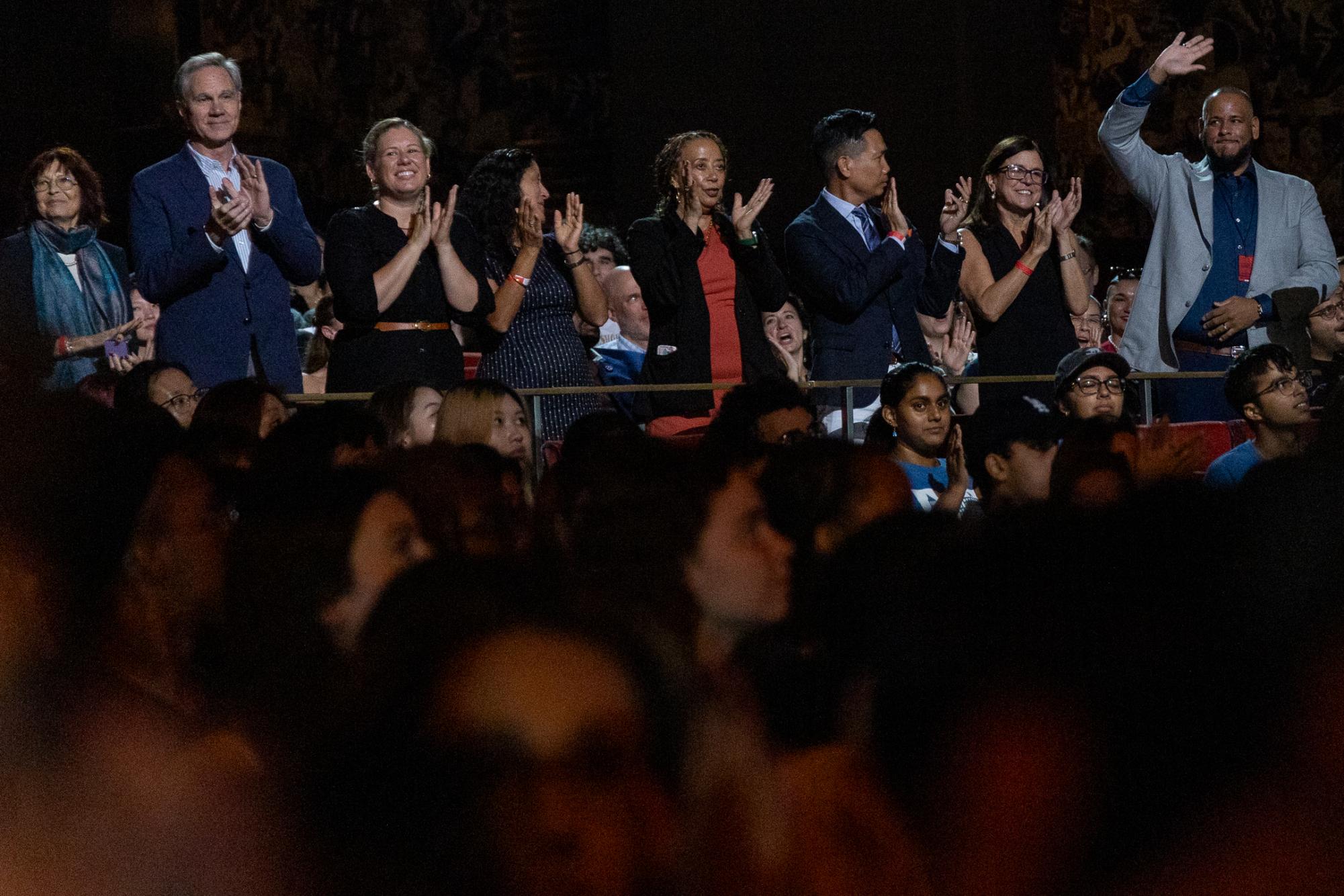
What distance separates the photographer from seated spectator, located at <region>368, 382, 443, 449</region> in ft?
14.4

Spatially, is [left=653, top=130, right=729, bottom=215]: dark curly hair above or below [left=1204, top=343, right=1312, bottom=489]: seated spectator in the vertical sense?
above

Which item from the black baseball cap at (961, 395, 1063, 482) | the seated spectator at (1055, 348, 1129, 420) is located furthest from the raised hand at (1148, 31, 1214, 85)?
the black baseball cap at (961, 395, 1063, 482)

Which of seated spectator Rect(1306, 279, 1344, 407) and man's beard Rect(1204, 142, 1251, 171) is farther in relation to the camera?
seated spectator Rect(1306, 279, 1344, 407)

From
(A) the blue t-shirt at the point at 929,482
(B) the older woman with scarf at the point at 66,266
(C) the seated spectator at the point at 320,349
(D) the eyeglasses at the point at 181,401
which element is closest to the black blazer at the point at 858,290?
(A) the blue t-shirt at the point at 929,482

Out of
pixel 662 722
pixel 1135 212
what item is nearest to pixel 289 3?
pixel 1135 212

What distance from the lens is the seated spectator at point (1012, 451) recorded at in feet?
15.4

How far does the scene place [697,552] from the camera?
263cm

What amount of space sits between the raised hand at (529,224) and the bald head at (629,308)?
1085mm

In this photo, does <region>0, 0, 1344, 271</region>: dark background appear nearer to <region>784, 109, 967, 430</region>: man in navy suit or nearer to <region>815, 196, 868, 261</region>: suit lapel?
<region>784, 109, 967, 430</region>: man in navy suit

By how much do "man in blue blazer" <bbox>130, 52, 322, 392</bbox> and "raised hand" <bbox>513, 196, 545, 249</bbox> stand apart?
2.26 ft

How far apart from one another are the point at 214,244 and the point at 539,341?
42.9 inches

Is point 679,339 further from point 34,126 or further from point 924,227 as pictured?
point 34,126

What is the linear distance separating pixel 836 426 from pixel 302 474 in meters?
2.66

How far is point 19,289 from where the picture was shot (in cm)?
546
